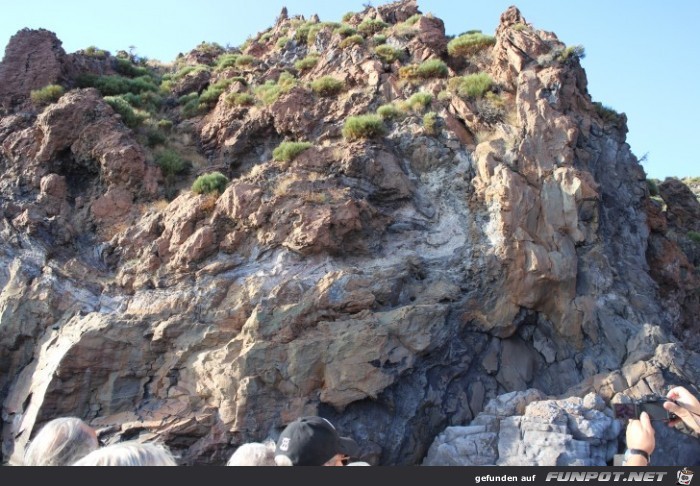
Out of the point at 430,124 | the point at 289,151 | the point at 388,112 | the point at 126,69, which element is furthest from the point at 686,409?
the point at 126,69

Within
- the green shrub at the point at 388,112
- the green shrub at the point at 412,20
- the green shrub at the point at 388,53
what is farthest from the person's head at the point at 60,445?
the green shrub at the point at 412,20

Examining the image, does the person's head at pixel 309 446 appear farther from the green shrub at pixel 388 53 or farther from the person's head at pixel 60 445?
the green shrub at pixel 388 53

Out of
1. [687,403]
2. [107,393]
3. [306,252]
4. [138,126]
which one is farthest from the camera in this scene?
[138,126]

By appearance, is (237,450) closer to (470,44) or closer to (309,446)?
(309,446)

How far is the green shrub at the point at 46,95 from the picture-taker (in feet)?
48.7

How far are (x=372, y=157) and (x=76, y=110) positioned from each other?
7.06m

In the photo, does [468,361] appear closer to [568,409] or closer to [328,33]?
[568,409]

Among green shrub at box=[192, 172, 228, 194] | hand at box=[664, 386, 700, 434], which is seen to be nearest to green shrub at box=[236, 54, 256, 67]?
green shrub at box=[192, 172, 228, 194]

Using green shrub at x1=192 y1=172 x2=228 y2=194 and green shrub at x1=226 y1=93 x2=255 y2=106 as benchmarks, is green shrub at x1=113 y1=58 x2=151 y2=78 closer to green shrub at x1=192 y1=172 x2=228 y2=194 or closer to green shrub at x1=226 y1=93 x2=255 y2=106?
green shrub at x1=226 y1=93 x2=255 y2=106

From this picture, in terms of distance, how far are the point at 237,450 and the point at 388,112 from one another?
11.0 metres

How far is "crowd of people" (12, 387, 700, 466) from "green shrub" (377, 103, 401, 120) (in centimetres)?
1030

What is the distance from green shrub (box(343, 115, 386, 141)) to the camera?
42.7ft

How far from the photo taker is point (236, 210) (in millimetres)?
11133

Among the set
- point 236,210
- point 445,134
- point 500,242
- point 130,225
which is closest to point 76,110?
point 130,225
